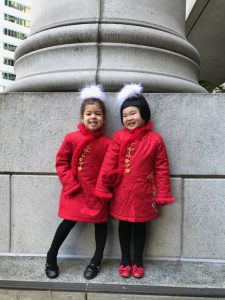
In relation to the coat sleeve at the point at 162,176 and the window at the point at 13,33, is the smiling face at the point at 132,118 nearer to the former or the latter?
the coat sleeve at the point at 162,176

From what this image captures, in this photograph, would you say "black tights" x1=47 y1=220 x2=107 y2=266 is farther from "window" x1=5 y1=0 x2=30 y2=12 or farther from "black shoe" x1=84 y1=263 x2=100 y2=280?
"window" x1=5 y1=0 x2=30 y2=12

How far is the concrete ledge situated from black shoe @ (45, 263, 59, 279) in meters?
0.04

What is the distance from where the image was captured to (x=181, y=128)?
3588 mm

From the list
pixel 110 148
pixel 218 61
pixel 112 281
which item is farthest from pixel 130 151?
pixel 218 61

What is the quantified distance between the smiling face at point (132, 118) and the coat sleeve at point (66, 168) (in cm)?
60

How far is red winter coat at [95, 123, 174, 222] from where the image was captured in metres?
3.31

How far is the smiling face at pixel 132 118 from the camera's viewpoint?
3352 millimetres

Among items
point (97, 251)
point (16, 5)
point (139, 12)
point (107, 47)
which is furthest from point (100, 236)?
point (16, 5)

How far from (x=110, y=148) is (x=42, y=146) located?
77cm

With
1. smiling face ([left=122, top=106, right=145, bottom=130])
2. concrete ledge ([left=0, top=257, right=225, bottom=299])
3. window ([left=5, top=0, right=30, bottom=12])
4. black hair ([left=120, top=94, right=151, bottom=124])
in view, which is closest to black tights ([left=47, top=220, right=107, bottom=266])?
concrete ledge ([left=0, top=257, right=225, bottom=299])

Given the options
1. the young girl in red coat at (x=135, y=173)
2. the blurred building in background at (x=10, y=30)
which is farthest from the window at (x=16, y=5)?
the young girl in red coat at (x=135, y=173)

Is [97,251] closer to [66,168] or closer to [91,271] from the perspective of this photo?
[91,271]

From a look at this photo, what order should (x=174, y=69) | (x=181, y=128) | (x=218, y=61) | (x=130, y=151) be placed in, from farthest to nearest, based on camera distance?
(x=218, y=61) < (x=174, y=69) < (x=181, y=128) < (x=130, y=151)

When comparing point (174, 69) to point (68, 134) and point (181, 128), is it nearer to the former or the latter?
point (181, 128)
